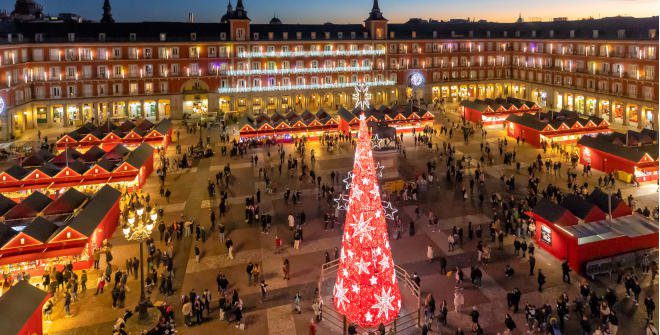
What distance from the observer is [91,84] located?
70312 millimetres

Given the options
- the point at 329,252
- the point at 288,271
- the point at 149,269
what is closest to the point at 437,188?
→ the point at 329,252

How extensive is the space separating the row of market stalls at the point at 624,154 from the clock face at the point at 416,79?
44.5 m

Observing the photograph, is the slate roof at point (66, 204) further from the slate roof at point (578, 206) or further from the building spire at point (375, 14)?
the building spire at point (375, 14)

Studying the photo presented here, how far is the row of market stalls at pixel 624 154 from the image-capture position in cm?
3744

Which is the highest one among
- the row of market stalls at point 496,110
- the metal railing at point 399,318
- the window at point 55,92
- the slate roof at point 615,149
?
the window at point 55,92

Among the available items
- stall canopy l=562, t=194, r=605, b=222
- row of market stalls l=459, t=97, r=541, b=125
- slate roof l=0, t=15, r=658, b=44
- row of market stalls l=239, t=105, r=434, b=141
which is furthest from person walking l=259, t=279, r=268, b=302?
slate roof l=0, t=15, r=658, b=44

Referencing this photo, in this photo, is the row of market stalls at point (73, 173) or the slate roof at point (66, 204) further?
the row of market stalls at point (73, 173)

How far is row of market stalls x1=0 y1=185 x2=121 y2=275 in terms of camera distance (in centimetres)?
2367

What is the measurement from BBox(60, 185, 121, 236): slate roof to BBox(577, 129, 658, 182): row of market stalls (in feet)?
124

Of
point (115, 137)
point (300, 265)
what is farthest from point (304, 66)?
point (300, 265)

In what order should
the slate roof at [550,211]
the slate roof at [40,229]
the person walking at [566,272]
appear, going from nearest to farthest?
1. the person walking at [566,272]
2. the slate roof at [40,229]
3. the slate roof at [550,211]

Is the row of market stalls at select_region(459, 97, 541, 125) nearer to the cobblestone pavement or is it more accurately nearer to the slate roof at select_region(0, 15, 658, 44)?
the slate roof at select_region(0, 15, 658, 44)

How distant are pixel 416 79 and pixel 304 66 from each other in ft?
66.6

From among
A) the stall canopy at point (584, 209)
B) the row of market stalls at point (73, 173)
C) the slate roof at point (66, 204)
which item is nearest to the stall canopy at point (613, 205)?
the stall canopy at point (584, 209)
